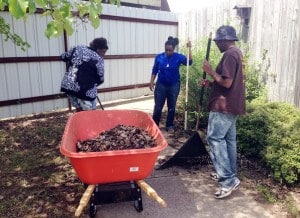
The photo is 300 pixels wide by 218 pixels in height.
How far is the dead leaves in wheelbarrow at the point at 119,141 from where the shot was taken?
3.67 meters

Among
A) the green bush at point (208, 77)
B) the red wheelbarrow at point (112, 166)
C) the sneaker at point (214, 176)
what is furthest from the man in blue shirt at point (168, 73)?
the red wheelbarrow at point (112, 166)

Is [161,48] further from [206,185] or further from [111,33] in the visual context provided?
[206,185]

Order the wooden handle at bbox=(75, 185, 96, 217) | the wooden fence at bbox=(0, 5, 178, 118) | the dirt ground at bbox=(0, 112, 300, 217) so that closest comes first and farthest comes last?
the wooden handle at bbox=(75, 185, 96, 217) < the dirt ground at bbox=(0, 112, 300, 217) < the wooden fence at bbox=(0, 5, 178, 118)

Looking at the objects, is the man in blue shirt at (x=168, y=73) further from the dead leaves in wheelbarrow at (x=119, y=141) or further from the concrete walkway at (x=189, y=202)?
the dead leaves in wheelbarrow at (x=119, y=141)

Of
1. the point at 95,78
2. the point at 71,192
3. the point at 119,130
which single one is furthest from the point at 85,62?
the point at 71,192

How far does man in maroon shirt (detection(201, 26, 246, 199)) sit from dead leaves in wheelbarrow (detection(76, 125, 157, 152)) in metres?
0.87

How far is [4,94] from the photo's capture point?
722cm

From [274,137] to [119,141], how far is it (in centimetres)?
231

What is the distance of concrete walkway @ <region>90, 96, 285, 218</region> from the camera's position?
374 centimetres

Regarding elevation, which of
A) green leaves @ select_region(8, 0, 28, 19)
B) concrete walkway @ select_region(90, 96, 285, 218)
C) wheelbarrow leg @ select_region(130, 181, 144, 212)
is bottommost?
concrete walkway @ select_region(90, 96, 285, 218)

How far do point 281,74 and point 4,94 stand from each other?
232 inches

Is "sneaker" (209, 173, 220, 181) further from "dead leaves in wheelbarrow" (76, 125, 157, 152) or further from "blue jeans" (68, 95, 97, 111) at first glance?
"blue jeans" (68, 95, 97, 111)

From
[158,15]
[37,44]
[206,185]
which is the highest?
[158,15]

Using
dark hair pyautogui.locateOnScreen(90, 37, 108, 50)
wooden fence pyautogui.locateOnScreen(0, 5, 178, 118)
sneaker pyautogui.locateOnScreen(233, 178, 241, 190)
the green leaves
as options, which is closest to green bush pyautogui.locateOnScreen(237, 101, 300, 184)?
sneaker pyautogui.locateOnScreen(233, 178, 241, 190)
